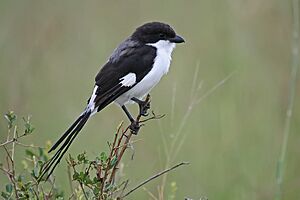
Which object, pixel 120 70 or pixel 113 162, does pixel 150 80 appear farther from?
pixel 113 162

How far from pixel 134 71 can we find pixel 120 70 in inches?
2.9

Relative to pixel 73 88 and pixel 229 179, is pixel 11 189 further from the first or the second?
pixel 73 88

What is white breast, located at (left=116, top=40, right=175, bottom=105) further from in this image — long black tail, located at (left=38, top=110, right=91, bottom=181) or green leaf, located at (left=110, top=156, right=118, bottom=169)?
green leaf, located at (left=110, top=156, right=118, bottom=169)

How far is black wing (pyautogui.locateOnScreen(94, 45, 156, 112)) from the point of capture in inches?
137

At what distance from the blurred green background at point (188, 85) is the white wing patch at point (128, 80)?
69 centimetres

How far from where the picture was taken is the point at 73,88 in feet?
16.5

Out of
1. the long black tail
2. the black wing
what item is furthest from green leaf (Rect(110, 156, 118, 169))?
the black wing

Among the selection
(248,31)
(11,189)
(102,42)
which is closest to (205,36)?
(248,31)

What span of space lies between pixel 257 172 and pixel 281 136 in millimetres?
375

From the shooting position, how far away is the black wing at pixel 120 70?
3.47 m

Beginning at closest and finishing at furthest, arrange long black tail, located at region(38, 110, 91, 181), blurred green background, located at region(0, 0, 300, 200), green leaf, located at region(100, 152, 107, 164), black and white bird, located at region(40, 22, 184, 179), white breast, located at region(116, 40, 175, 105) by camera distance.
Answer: green leaf, located at region(100, 152, 107, 164)
long black tail, located at region(38, 110, 91, 181)
black and white bird, located at region(40, 22, 184, 179)
white breast, located at region(116, 40, 175, 105)
blurred green background, located at region(0, 0, 300, 200)

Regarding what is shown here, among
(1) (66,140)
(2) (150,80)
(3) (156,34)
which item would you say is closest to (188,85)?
(3) (156,34)

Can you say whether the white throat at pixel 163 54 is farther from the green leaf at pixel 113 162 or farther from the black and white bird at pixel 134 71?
the green leaf at pixel 113 162

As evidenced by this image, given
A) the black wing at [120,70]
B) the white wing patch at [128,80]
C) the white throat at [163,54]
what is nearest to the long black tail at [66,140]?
the black wing at [120,70]
